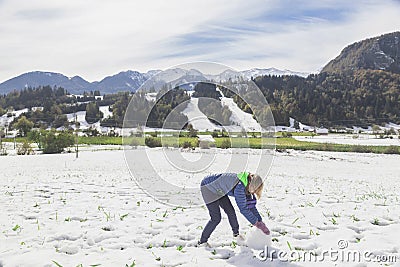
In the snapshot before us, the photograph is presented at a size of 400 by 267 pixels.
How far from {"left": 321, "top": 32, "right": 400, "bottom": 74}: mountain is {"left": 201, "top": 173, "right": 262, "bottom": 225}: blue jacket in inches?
7131

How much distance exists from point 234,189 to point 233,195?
0.64 feet

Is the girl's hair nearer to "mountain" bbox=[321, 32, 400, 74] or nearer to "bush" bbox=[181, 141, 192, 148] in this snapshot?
"bush" bbox=[181, 141, 192, 148]

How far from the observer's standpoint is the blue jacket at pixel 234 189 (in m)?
5.98

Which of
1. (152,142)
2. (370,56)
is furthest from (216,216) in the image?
(370,56)

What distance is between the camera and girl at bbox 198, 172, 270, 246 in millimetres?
5961

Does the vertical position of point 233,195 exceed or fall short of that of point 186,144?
it exceeds it

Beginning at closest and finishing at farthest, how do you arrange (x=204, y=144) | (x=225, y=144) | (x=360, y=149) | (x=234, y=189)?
1. (x=234, y=189)
2. (x=204, y=144)
3. (x=225, y=144)
4. (x=360, y=149)

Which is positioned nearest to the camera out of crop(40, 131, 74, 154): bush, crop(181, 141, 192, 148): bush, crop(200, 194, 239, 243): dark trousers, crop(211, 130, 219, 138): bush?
crop(200, 194, 239, 243): dark trousers

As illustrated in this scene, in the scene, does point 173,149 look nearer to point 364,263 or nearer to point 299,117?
point 364,263

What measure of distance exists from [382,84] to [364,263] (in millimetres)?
134121

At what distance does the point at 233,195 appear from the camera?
20.5 ft

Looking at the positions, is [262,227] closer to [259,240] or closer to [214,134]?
[259,240]

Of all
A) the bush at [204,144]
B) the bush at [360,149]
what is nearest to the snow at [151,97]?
the bush at [204,144]

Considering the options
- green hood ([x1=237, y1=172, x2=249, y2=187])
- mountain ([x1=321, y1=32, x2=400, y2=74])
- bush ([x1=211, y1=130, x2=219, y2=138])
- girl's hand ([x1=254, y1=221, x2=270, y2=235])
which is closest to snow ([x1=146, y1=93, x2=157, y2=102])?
green hood ([x1=237, y1=172, x2=249, y2=187])
